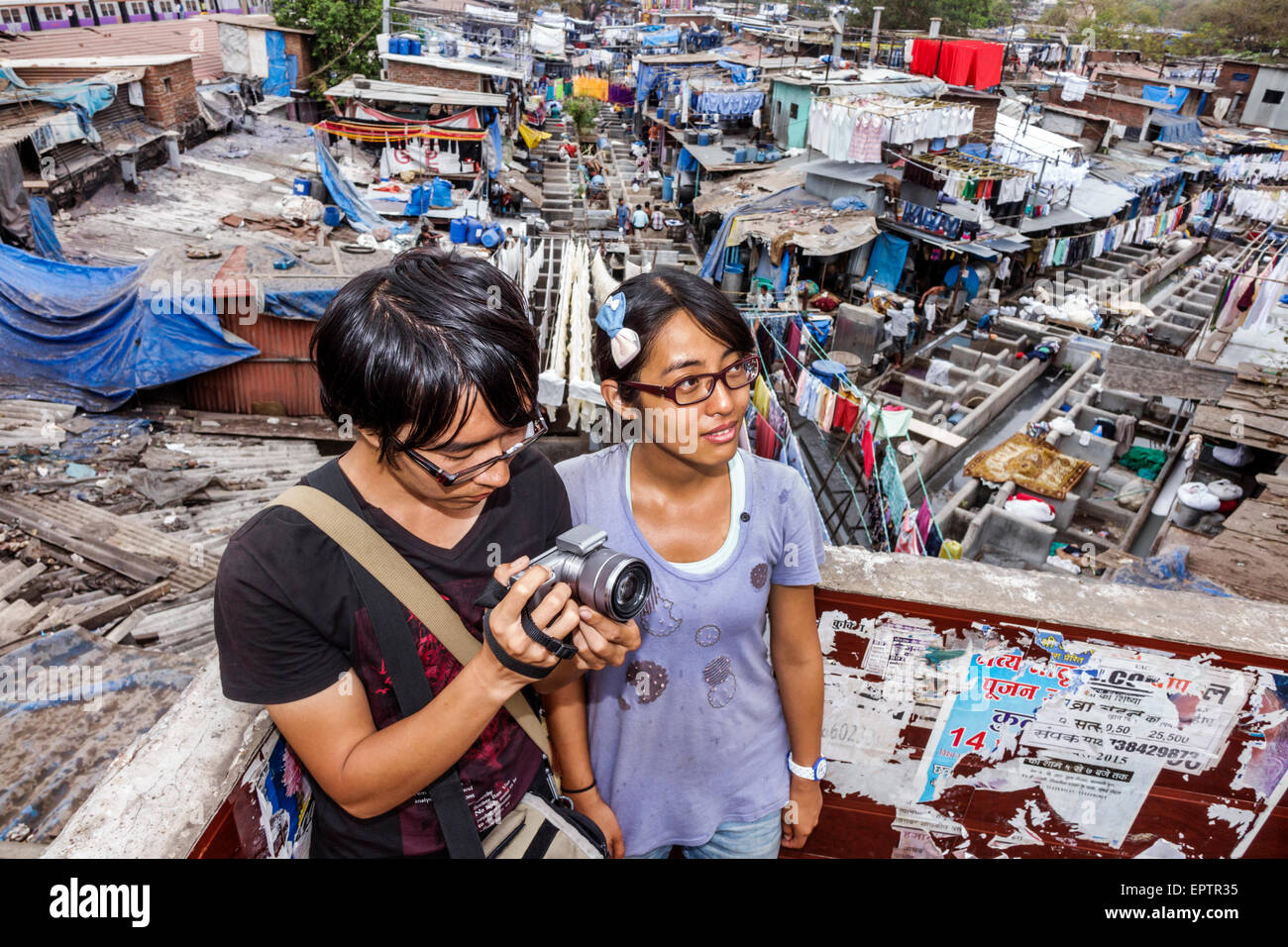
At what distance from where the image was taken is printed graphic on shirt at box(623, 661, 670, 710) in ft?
6.73

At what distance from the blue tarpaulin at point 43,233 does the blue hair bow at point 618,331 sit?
13233mm

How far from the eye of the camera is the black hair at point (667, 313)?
6.47 feet

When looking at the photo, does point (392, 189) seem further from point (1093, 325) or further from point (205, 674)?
point (1093, 325)

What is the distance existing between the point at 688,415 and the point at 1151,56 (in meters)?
72.9

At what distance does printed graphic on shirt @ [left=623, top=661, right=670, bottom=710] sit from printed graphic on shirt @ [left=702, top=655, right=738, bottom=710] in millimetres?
118

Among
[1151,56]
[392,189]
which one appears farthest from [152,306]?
[1151,56]

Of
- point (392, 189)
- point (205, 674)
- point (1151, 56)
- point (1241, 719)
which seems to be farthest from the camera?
point (1151, 56)

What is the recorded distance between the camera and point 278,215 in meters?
14.1

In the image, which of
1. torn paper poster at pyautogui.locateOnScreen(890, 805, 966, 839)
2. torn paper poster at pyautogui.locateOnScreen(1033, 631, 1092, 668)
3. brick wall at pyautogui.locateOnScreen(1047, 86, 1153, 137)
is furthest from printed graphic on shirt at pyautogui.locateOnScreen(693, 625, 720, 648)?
brick wall at pyautogui.locateOnScreen(1047, 86, 1153, 137)

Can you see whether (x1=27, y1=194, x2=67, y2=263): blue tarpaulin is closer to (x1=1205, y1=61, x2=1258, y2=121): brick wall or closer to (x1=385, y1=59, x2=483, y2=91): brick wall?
(x1=385, y1=59, x2=483, y2=91): brick wall

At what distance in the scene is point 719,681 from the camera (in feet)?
6.83

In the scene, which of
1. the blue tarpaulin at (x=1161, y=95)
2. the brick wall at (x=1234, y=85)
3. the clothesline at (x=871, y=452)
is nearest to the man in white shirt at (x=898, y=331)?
the clothesline at (x=871, y=452)

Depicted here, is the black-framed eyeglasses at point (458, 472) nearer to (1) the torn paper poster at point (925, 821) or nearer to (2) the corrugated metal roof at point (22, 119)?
(1) the torn paper poster at point (925, 821)

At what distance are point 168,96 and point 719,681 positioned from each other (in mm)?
21429
